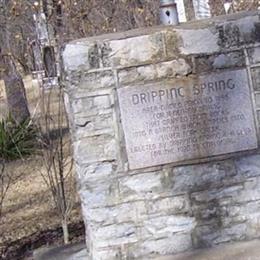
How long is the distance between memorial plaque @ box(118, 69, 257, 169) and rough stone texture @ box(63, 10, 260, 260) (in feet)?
0.20

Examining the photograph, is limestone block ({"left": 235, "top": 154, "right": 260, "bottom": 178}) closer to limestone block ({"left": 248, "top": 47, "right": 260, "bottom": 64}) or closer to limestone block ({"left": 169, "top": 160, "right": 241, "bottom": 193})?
limestone block ({"left": 169, "top": 160, "right": 241, "bottom": 193})

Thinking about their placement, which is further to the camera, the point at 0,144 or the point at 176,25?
the point at 0,144

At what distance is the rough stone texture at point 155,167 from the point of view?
18.3 feet

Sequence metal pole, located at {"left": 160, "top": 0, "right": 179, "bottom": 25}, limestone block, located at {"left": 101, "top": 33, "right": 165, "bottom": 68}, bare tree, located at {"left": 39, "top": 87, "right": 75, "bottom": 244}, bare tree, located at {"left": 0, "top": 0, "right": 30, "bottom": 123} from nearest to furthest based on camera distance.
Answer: limestone block, located at {"left": 101, "top": 33, "right": 165, "bottom": 68} → metal pole, located at {"left": 160, "top": 0, "right": 179, "bottom": 25} → bare tree, located at {"left": 39, "top": 87, "right": 75, "bottom": 244} → bare tree, located at {"left": 0, "top": 0, "right": 30, "bottom": 123}

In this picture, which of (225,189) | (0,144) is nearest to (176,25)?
(225,189)

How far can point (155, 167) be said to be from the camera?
569 cm

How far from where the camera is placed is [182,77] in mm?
5648

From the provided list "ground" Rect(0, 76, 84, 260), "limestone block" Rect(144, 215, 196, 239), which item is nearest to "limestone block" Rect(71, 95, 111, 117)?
"limestone block" Rect(144, 215, 196, 239)

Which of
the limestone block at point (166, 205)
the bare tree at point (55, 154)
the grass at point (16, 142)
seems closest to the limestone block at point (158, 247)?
the limestone block at point (166, 205)

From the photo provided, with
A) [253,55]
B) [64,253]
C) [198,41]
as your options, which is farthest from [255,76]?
[64,253]

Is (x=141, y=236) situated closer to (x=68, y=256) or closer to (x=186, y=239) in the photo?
(x=186, y=239)

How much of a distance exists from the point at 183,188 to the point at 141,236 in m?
0.49

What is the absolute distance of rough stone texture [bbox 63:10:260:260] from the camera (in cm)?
559

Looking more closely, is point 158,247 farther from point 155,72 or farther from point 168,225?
point 155,72
